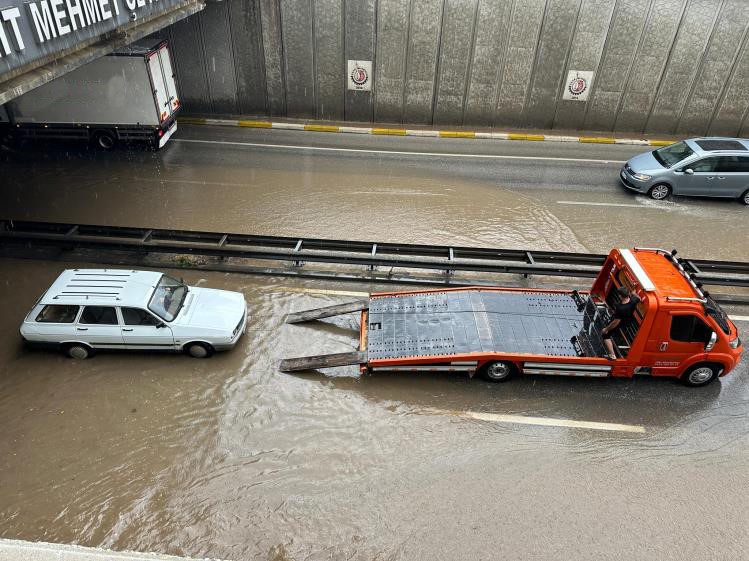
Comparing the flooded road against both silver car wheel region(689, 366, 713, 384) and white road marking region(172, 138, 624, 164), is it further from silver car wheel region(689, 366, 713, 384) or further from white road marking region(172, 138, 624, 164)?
white road marking region(172, 138, 624, 164)

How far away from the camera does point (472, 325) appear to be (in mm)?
9398

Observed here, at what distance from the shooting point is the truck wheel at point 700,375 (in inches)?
355

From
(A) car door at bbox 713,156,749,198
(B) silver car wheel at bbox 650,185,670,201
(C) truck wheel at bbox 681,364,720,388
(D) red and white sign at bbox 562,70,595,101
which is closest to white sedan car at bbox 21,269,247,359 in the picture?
(C) truck wheel at bbox 681,364,720,388

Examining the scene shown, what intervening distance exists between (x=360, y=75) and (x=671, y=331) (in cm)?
1407

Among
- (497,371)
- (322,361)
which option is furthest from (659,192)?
(322,361)

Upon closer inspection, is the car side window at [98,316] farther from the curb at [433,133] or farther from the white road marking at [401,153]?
the curb at [433,133]

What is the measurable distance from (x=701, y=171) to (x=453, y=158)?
7.12 metres

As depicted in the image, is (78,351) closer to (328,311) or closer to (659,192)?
(328,311)

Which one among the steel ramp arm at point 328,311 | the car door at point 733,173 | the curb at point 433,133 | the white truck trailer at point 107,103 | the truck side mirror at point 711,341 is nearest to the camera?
the truck side mirror at point 711,341

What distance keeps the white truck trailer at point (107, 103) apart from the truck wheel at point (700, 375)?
15.3m

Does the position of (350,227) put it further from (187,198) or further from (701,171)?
(701,171)

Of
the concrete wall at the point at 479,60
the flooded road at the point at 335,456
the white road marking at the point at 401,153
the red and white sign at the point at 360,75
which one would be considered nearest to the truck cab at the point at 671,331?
the flooded road at the point at 335,456

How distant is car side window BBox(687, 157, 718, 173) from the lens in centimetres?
1486

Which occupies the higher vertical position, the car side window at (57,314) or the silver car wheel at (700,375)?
the car side window at (57,314)
